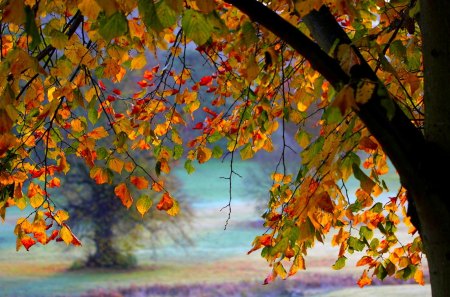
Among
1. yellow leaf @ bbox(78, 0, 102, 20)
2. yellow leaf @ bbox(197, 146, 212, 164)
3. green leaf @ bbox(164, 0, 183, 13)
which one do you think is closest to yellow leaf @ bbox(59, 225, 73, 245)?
yellow leaf @ bbox(197, 146, 212, 164)

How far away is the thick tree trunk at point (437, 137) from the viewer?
124 centimetres

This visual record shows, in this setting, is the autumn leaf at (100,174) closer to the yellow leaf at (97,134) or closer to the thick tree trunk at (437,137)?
the yellow leaf at (97,134)

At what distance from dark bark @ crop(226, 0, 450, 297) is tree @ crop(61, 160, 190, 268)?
227 inches

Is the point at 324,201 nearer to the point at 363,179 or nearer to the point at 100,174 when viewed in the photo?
the point at 363,179

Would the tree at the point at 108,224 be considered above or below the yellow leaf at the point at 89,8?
above

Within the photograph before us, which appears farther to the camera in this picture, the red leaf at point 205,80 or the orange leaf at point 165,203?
the red leaf at point 205,80

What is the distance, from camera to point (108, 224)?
23.4 ft

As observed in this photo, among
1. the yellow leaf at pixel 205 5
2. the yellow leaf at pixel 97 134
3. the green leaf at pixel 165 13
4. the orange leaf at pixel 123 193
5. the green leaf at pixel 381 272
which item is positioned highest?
the yellow leaf at pixel 97 134

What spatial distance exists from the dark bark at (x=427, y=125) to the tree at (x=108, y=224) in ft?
18.9

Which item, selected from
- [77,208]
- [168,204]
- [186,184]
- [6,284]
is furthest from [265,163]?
[168,204]

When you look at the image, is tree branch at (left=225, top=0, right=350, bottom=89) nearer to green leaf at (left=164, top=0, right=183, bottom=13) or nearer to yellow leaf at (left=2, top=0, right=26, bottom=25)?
green leaf at (left=164, top=0, right=183, bottom=13)

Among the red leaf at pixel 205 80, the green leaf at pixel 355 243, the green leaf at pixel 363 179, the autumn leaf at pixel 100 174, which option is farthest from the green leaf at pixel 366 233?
the green leaf at pixel 363 179

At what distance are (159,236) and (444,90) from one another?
6.40 m

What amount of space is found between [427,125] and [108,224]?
239 inches
